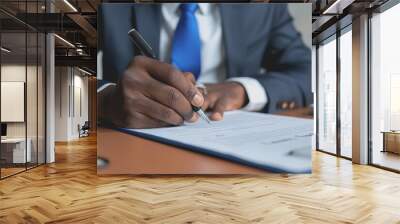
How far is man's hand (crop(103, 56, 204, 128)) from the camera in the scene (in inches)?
232

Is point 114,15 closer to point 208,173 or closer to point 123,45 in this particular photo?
point 123,45

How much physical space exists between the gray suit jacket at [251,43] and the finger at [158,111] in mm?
663

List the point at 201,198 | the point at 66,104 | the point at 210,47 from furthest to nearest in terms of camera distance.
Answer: the point at 66,104
the point at 210,47
the point at 201,198

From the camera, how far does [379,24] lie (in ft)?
24.4

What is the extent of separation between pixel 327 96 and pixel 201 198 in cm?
673

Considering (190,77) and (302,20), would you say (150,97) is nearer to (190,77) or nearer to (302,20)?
(190,77)

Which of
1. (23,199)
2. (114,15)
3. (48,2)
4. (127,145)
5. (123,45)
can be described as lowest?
(23,199)

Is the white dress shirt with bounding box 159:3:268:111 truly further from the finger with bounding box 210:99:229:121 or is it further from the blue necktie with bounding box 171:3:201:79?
the finger with bounding box 210:99:229:121

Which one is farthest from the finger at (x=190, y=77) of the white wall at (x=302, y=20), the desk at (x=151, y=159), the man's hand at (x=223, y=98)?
the white wall at (x=302, y=20)

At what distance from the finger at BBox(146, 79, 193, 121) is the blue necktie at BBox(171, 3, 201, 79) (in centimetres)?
41

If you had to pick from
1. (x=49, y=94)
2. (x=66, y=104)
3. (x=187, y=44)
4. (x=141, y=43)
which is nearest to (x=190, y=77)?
(x=187, y=44)

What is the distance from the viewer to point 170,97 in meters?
5.89

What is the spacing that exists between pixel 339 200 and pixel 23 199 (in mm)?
3813

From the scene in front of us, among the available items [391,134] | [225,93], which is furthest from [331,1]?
[391,134]
